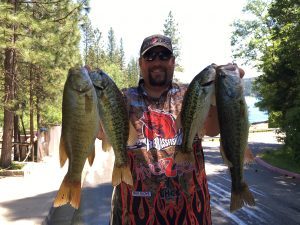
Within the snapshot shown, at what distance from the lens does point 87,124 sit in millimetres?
2549

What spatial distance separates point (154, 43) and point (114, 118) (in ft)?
2.77

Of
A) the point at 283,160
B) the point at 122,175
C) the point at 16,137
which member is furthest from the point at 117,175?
the point at 283,160

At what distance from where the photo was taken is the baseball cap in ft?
10.7

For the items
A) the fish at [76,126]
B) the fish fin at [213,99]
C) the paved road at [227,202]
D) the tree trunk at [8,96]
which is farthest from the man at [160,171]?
the tree trunk at [8,96]

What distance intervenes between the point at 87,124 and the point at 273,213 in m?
7.37

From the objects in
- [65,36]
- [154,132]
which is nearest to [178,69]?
[65,36]

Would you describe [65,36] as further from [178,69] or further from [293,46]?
[178,69]

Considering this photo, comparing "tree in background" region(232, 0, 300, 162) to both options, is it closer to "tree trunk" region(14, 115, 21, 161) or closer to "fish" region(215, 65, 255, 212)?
"tree trunk" region(14, 115, 21, 161)

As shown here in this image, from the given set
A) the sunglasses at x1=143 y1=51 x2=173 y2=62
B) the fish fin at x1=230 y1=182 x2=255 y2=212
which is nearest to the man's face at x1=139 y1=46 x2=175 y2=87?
the sunglasses at x1=143 y1=51 x2=173 y2=62

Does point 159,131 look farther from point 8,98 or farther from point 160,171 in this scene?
point 8,98

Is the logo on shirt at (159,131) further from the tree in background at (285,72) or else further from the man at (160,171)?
the tree in background at (285,72)

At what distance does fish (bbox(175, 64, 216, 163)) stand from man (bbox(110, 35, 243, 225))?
0.27m

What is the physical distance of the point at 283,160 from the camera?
1858 centimetres

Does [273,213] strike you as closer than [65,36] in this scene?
Yes
